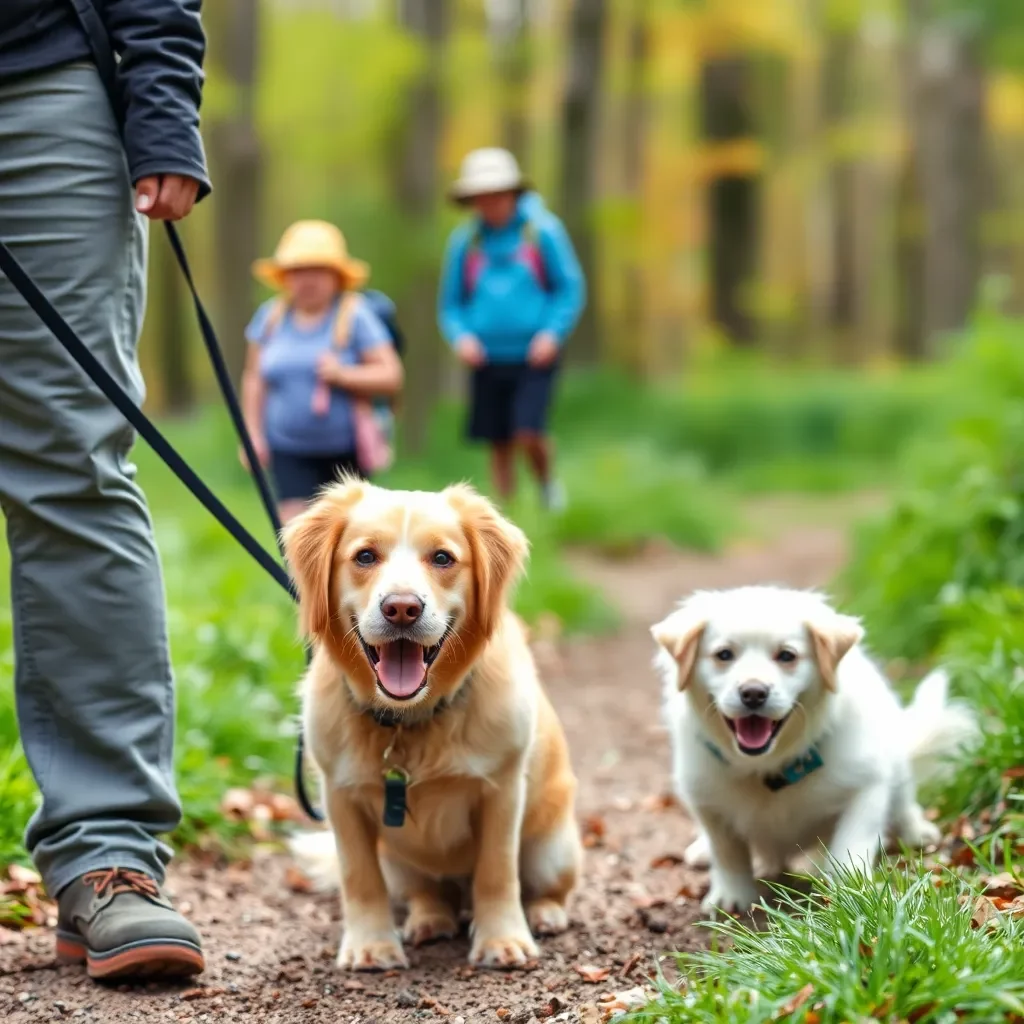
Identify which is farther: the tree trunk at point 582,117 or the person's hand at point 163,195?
the tree trunk at point 582,117

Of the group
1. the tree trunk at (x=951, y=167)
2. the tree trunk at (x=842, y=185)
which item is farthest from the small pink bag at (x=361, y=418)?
the tree trunk at (x=842, y=185)

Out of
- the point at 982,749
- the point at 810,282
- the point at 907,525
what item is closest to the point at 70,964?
the point at 982,749

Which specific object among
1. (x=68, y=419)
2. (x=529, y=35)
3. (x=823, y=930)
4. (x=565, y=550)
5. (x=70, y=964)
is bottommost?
(x=565, y=550)

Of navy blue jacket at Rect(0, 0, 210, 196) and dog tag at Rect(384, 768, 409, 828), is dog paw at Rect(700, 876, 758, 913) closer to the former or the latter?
dog tag at Rect(384, 768, 409, 828)

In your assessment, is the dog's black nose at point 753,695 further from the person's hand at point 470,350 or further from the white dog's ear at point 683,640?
the person's hand at point 470,350

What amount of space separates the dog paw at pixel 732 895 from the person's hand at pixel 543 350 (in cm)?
583

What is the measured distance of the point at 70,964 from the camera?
3.28 metres

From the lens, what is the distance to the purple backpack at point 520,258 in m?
9.27

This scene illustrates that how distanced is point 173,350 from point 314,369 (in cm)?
1714

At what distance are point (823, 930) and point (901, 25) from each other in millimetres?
22275

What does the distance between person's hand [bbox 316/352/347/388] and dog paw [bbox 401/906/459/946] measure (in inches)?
133

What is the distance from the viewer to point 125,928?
10.0 ft

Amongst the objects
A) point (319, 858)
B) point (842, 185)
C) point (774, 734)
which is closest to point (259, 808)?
point (319, 858)

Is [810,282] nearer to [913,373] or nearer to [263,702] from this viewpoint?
[913,373]
